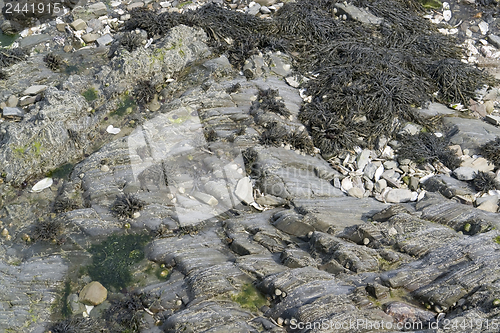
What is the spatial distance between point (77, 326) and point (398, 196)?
7.65 m

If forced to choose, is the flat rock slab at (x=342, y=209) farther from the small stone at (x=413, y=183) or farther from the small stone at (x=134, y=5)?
the small stone at (x=134, y=5)

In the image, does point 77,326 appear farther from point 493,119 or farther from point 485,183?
point 493,119

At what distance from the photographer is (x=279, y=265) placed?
7941mm

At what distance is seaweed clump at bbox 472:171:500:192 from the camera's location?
34.6 feet

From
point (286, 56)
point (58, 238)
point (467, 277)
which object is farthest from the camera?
point (286, 56)

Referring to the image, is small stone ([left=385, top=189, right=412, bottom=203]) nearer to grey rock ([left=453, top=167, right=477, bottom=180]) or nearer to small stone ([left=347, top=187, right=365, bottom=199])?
small stone ([left=347, top=187, right=365, bottom=199])

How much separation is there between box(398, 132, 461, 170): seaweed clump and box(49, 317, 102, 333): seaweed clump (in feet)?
28.3

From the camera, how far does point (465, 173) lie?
10969 mm

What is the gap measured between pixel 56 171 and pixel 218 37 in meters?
7.17

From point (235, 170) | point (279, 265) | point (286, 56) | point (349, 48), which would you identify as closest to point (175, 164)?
point (235, 170)

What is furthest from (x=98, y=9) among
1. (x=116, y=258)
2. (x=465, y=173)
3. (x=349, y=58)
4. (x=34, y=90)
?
(x=465, y=173)

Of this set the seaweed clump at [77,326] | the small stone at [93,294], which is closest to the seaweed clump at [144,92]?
the small stone at [93,294]

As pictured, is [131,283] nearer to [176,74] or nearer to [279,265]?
[279,265]

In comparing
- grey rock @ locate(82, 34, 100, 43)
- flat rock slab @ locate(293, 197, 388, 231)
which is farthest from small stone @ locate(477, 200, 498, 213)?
grey rock @ locate(82, 34, 100, 43)
